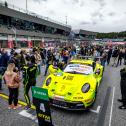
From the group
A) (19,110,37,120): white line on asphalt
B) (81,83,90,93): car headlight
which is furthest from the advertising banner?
(81,83,90,93): car headlight

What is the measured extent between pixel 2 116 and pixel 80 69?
11.7ft

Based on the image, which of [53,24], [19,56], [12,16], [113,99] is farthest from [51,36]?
[113,99]

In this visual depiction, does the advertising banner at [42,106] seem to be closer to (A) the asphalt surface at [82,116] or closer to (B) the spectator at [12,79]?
(A) the asphalt surface at [82,116]

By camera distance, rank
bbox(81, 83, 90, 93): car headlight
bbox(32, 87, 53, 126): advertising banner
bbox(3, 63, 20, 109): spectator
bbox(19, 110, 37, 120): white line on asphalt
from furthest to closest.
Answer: bbox(81, 83, 90, 93): car headlight, bbox(3, 63, 20, 109): spectator, bbox(19, 110, 37, 120): white line on asphalt, bbox(32, 87, 53, 126): advertising banner

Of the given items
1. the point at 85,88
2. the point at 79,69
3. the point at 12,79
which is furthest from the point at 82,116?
the point at 79,69

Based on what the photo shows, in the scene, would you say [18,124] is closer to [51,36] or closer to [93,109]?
[93,109]

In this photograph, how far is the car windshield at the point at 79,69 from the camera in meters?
8.74

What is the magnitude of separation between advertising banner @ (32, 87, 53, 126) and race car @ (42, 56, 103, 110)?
4.18 ft

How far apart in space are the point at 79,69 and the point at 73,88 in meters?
1.75

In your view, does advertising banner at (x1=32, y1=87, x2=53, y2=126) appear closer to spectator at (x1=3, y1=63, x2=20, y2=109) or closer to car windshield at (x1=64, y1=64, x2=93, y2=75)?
spectator at (x1=3, y1=63, x2=20, y2=109)

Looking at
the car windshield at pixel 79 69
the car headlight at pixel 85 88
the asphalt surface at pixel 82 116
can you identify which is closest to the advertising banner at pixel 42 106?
the asphalt surface at pixel 82 116

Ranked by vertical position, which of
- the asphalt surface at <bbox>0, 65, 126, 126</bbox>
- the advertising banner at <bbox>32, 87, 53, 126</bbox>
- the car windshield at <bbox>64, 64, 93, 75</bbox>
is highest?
the car windshield at <bbox>64, 64, 93, 75</bbox>

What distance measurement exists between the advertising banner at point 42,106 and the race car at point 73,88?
1.27 metres

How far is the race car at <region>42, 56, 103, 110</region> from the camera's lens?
265 inches
